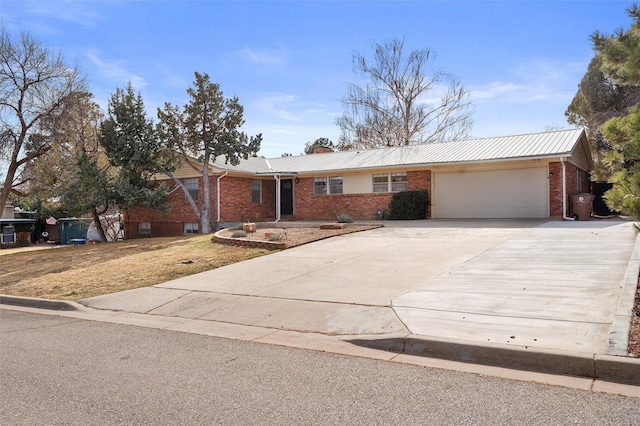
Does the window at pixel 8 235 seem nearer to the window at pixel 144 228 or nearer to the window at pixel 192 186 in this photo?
the window at pixel 144 228

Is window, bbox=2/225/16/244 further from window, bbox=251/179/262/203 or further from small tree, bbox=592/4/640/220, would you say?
small tree, bbox=592/4/640/220

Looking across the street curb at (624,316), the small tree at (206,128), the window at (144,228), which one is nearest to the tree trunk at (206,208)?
the small tree at (206,128)

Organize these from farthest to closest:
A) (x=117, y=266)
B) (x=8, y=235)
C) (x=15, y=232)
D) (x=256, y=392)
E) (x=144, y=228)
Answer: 1. (x=15, y=232)
2. (x=8, y=235)
3. (x=144, y=228)
4. (x=117, y=266)
5. (x=256, y=392)

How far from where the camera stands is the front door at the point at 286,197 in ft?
88.8

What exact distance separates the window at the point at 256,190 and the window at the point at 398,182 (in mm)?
7087

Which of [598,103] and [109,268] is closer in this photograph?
[109,268]

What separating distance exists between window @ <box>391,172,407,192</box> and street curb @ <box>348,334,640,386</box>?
18.0m

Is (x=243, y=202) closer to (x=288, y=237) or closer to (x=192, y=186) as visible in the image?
(x=192, y=186)

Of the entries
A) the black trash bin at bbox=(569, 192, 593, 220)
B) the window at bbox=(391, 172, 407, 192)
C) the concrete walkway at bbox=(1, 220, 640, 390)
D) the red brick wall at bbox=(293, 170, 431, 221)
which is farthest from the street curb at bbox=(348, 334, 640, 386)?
the window at bbox=(391, 172, 407, 192)

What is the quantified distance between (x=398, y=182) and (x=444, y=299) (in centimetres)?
1644

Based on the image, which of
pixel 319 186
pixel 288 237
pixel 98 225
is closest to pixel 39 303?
pixel 288 237

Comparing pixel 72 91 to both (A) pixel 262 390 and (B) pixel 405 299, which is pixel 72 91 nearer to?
(B) pixel 405 299

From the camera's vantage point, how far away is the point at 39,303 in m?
10.1

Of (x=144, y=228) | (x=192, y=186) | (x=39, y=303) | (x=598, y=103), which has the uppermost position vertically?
(x=598, y=103)
